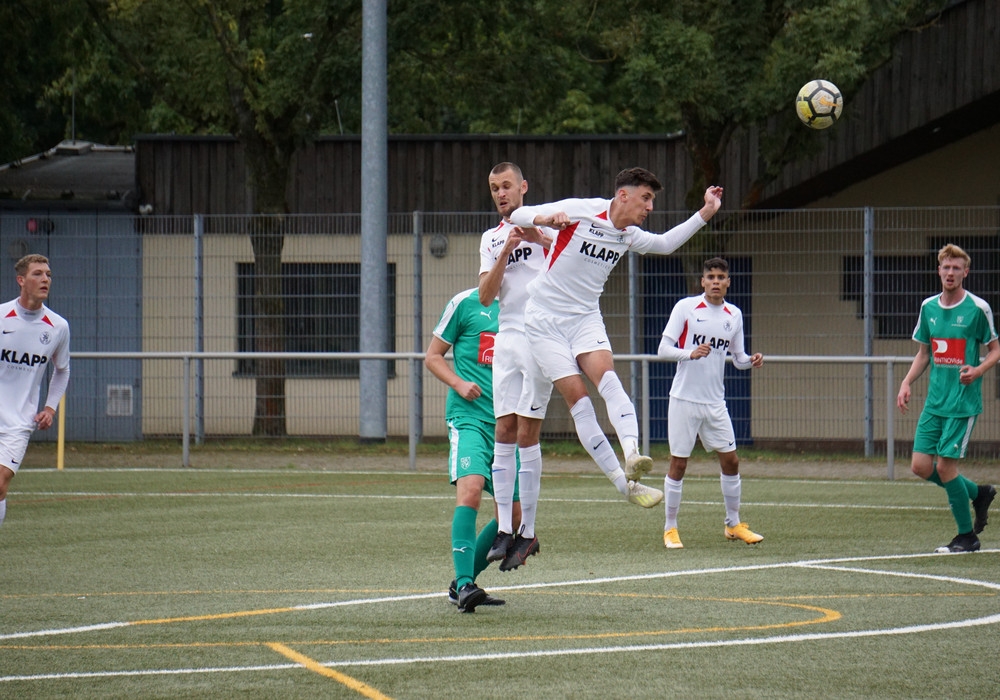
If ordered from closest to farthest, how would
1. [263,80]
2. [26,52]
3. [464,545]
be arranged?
[464,545] < [263,80] < [26,52]

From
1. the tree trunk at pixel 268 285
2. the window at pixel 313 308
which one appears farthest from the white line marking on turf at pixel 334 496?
the window at pixel 313 308

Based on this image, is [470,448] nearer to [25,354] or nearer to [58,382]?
[25,354]

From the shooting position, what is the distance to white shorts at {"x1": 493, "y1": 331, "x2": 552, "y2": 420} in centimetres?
814

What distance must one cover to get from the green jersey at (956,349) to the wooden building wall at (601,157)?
9.30 m

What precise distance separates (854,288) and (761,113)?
102 inches

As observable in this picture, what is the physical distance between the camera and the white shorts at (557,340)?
8.20 m

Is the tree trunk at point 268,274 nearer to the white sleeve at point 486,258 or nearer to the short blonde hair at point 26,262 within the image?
the short blonde hair at point 26,262

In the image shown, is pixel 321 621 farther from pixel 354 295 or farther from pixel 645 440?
pixel 354 295

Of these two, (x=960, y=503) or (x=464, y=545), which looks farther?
(x=960, y=503)

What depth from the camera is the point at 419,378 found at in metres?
18.7

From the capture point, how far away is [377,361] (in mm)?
18781

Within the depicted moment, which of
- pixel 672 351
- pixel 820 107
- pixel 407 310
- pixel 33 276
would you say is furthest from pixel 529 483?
pixel 407 310

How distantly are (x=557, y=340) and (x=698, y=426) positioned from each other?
3460mm

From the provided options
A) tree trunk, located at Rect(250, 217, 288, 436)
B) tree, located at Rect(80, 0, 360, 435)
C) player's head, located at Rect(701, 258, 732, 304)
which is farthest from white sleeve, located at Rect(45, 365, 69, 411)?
tree trunk, located at Rect(250, 217, 288, 436)
